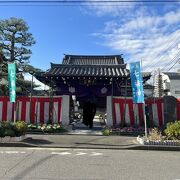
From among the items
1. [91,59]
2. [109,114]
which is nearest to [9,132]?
[109,114]

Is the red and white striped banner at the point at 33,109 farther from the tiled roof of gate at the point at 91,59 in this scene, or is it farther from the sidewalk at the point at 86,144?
the tiled roof of gate at the point at 91,59

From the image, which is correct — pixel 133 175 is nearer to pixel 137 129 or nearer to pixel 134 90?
pixel 134 90

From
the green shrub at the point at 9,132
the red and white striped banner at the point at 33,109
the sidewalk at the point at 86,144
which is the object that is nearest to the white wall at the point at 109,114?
the red and white striped banner at the point at 33,109

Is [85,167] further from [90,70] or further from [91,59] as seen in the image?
[91,59]

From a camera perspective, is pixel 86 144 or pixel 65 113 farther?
pixel 65 113

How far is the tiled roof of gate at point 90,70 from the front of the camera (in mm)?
20909

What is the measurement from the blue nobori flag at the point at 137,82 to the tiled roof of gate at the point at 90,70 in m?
2.79

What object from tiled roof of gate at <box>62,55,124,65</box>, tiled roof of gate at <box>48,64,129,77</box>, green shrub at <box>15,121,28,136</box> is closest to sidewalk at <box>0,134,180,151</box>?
green shrub at <box>15,121,28,136</box>

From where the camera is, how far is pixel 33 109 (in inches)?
858

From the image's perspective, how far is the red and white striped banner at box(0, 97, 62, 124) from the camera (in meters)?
21.6

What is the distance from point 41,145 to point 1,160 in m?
4.33

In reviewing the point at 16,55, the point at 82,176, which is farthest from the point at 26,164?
the point at 16,55

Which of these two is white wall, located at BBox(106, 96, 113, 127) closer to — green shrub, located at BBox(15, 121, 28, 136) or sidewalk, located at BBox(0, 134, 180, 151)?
sidewalk, located at BBox(0, 134, 180, 151)

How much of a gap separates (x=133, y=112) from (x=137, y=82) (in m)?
3.92
